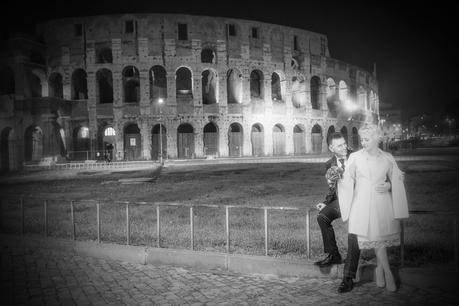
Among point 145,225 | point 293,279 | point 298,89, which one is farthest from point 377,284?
point 298,89

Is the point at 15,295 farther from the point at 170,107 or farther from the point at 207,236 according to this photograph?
the point at 170,107

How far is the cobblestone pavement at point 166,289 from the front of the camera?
163 inches

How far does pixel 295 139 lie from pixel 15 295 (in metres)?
35.1

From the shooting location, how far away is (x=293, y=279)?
4.84 metres

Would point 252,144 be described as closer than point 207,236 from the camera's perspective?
No

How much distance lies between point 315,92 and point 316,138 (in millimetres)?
5158

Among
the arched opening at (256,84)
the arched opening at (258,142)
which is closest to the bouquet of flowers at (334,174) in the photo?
the arched opening at (258,142)

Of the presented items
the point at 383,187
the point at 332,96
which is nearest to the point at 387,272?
the point at 383,187

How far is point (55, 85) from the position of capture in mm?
34094

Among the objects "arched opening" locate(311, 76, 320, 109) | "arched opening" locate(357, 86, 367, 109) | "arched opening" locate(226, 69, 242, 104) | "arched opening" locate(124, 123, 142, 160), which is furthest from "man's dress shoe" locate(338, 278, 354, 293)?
"arched opening" locate(357, 86, 367, 109)

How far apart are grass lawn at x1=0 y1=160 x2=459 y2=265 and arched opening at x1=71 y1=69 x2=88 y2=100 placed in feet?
65.2

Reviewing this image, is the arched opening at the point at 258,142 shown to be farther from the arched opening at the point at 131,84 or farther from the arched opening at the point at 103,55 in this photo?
the arched opening at the point at 103,55

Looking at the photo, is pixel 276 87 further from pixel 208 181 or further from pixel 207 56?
pixel 208 181

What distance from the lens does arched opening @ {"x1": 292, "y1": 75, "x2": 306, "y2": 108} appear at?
3819 centimetres
